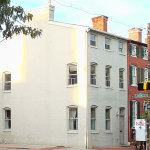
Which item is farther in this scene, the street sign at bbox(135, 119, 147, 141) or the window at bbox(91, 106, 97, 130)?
the window at bbox(91, 106, 97, 130)

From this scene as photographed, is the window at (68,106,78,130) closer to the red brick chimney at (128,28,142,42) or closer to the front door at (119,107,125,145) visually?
the front door at (119,107,125,145)

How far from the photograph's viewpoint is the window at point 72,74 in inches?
1182

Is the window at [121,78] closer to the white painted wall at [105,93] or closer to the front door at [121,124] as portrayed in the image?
the white painted wall at [105,93]

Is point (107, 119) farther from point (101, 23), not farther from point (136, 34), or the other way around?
point (136, 34)

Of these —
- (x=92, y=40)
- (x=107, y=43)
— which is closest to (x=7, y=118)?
(x=92, y=40)

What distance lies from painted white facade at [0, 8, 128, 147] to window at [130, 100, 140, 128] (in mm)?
914

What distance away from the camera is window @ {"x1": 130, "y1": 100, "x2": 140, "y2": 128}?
33.7 meters

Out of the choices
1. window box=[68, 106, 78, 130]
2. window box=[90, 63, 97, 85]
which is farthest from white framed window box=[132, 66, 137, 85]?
window box=[68, 106, 78, 130]

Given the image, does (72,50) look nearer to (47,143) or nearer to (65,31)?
(65,31)

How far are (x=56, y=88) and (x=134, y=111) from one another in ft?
24.8

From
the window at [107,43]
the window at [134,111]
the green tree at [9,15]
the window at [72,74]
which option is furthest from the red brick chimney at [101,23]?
the green tree at [9,15]

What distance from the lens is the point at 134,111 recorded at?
34375 mm

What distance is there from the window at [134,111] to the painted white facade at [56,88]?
91 cm

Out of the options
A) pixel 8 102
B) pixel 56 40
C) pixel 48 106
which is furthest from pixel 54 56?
pixel 8 102
